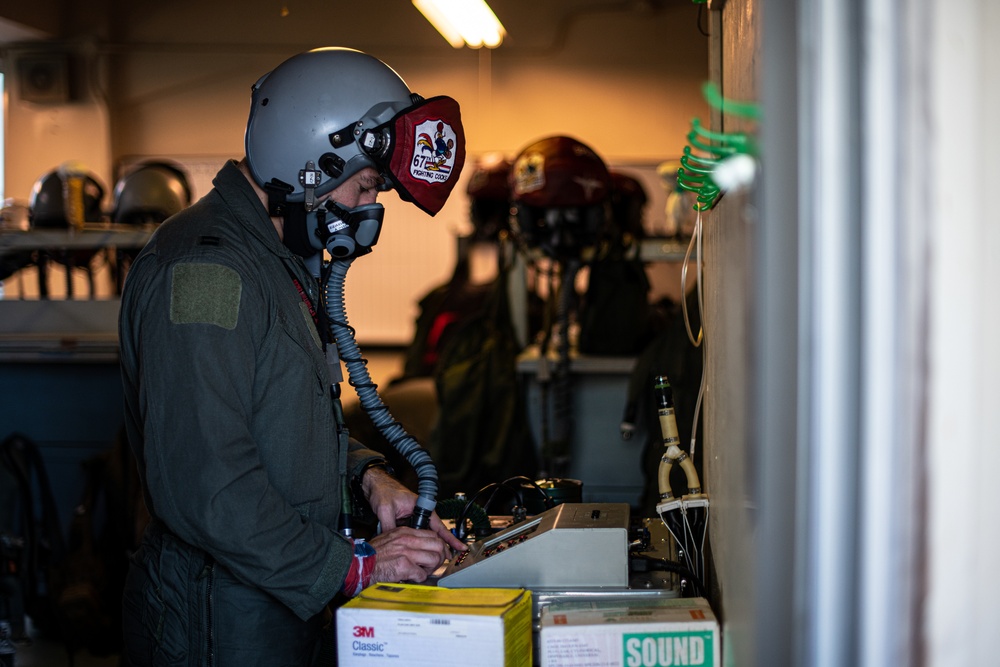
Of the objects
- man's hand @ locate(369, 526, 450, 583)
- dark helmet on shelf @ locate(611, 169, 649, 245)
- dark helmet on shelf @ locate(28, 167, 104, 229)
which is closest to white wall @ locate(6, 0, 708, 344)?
dark helmet on shelf @ locate(611, 169, 649, 245)

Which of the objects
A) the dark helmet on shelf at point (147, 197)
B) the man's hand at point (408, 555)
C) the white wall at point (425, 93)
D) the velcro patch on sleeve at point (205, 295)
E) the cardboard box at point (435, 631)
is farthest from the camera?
the white wall at point (425, 93)

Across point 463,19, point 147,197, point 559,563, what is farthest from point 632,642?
point 463,19

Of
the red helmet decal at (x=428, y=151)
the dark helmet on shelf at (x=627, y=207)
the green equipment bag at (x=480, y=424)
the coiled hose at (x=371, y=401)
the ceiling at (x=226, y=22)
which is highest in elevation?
the ceiling at (x=226, y=22)

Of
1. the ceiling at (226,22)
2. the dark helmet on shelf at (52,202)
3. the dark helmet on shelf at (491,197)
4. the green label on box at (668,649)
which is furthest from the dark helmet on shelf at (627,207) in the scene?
the green label on box at (668,649)

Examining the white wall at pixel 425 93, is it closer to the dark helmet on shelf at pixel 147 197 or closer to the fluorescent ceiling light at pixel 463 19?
the fluorescent ceiling light at pixel 463 19

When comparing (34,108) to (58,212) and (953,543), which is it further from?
(953,543)

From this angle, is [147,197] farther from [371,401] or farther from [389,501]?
[389,501]

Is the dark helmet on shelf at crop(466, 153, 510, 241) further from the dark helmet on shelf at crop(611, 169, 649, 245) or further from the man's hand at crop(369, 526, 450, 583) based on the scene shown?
the man's hand at crop(369, 526, 450, 583)

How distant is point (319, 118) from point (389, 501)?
712mm

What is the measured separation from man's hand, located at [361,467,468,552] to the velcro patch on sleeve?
526 millimetres

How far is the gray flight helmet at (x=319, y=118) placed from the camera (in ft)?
5.15

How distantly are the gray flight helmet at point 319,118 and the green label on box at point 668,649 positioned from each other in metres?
0.87

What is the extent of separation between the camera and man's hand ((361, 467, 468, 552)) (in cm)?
168

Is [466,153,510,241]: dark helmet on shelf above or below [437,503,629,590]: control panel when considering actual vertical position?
above
